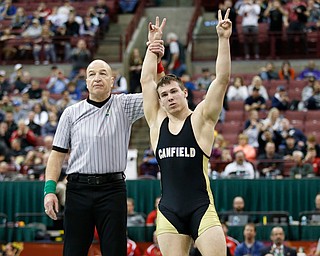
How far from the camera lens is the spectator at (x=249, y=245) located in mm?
14633

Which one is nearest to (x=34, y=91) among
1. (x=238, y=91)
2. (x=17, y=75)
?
(x=17, y=75)

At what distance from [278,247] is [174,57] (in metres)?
9.95

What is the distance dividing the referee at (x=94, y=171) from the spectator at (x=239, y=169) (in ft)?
27.8

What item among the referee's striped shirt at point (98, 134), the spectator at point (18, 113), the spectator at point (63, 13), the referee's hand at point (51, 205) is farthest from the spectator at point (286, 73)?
the referee's hand at point (51, 205)

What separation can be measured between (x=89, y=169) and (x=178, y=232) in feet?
3.40

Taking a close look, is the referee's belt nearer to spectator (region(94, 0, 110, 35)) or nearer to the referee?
the referee

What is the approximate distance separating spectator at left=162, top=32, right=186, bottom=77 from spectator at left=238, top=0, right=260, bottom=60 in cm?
146

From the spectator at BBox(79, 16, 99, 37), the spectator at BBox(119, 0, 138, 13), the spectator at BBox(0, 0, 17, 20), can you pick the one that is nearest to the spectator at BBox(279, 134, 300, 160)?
the spectator at BBox(79, 16, 99, 37)

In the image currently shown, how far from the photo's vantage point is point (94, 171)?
9117 millimetres

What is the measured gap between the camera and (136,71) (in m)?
23.6

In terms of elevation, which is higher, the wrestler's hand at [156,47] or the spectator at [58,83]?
the spectator at [58,83]

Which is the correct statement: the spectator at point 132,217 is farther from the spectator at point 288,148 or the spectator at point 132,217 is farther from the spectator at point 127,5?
the spectator at point 127,5

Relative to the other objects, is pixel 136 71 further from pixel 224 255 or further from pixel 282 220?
pixel 224 255

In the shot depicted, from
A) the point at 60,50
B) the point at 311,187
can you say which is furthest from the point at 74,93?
the point at 311,187
